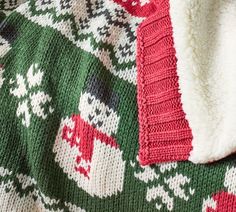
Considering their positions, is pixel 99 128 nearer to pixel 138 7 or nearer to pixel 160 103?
pixel 160 103

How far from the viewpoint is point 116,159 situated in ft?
2.34

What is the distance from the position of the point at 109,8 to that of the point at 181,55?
18cm

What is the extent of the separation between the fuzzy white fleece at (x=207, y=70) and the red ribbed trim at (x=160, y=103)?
16 mm

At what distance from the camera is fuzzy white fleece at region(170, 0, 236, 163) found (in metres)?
0.66

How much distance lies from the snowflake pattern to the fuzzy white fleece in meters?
0.04

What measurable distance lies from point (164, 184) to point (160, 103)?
0.12 metres

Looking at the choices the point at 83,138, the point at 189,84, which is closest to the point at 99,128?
the point at 83,138

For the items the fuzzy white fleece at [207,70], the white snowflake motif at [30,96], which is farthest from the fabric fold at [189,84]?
the white snowflake motif at [30,96]

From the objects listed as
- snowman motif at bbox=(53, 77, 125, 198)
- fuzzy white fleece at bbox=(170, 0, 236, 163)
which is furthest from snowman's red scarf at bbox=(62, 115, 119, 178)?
fuzzy white fleece at bbox=(170, 0, 236, 163)

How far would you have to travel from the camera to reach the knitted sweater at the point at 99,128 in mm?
694

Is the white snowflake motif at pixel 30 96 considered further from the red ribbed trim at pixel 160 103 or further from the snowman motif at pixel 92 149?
the red ribbed trim at pixel 160 103

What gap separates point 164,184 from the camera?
70 cm

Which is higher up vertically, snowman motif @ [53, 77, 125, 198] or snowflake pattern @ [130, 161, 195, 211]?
snowman motif @ [53, 77, 125, 198]

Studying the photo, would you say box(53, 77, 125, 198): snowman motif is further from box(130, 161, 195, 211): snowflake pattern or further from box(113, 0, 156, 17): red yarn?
box(113, 0, 156, 17): red yarn
